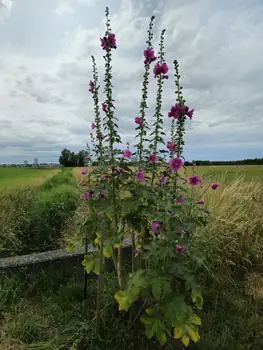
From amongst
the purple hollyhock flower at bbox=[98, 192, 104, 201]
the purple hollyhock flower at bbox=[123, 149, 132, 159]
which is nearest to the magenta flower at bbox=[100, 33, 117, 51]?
the purple hollyhock flower at bbox=[123, 149, 132, 159]

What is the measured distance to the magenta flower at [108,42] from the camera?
2.02m

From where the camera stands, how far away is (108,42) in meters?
2.03

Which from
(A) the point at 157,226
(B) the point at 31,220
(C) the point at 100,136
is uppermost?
(C) the point at 100,136

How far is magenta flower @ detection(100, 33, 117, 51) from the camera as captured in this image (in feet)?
6.62

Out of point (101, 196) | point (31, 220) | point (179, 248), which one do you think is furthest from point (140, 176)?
point (31, 220)

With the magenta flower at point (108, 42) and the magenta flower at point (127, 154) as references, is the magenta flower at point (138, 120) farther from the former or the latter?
the magenta flower at point (108, 42)

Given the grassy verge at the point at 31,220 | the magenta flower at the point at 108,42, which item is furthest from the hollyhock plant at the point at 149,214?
the grassy verge at the point at 31,220

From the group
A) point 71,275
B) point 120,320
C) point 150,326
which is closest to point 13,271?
point 71,275

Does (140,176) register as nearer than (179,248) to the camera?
No

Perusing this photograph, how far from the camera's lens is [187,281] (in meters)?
1.67

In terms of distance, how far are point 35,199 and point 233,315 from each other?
147 inches

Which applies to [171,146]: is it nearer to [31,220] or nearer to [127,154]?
[127,154]

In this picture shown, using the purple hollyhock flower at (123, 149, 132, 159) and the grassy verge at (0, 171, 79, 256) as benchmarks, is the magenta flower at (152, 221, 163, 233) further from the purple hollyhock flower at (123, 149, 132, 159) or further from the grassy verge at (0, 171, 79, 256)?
the grassy verge at (0, 171, 79, 256)

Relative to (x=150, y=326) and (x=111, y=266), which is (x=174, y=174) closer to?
(x=150, y=326)
